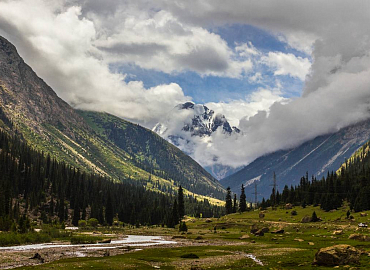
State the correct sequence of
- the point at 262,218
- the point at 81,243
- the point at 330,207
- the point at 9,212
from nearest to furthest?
the point at 81,243
the point at 9,212
the point at 330,207
the point at 262,218

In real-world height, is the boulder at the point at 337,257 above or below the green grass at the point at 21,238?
above

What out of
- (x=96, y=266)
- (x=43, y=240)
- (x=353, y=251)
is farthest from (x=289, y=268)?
(x=43, y=240)

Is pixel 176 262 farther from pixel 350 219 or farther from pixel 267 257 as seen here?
pixel 350 219

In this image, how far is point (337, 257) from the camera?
46.4 meters

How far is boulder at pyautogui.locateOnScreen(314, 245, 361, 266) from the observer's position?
46.4 m

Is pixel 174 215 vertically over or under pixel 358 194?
under

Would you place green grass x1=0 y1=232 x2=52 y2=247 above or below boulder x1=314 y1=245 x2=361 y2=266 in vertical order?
below

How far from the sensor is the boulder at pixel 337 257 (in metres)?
46.4

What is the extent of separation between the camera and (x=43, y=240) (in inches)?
4067

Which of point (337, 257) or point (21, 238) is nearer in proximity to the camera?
point (337, 257)

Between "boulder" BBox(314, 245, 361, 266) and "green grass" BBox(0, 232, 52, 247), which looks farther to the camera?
"green grass" BBox(0, 232, 52, 247)

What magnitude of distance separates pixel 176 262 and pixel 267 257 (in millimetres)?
15127

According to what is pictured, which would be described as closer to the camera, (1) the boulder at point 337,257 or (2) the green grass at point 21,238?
(1) the boulder at point 337,257

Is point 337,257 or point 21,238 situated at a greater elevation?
point 337,257
